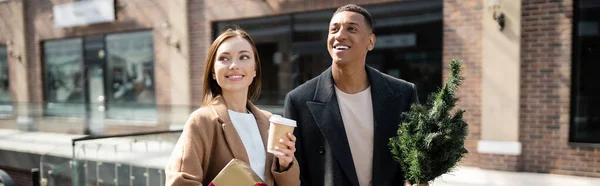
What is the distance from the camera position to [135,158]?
6.14 meters

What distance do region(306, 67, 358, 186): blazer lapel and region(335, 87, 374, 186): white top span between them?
0.14ft

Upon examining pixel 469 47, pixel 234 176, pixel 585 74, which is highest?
pixel 469 47

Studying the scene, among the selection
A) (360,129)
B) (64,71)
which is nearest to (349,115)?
(360,129)

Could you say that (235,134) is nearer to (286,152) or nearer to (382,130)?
(286,152)

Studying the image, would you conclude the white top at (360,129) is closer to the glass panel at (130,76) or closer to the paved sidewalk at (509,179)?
the paved sidewalk at (509,179)

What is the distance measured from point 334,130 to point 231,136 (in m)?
0.52

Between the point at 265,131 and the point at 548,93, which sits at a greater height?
the point at 265,131

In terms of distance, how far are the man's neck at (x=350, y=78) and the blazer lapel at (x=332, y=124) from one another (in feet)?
0.16

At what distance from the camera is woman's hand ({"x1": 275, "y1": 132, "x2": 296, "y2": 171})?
5.54 ft

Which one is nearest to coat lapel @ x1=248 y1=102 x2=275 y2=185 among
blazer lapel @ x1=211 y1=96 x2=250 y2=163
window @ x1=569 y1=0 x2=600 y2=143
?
blazer lapel @ x1=211 y1=96 x2=250 y2=163

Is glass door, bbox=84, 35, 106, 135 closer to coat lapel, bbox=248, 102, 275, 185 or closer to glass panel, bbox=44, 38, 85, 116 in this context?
glass panel, bbox=44, 38, 85, 116

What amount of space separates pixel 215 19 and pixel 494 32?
5460mm

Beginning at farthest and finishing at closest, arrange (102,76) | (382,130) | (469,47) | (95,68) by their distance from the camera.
Result: (95,68) < (102,76) < (469,47) < (382,130)

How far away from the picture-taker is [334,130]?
2.03m
